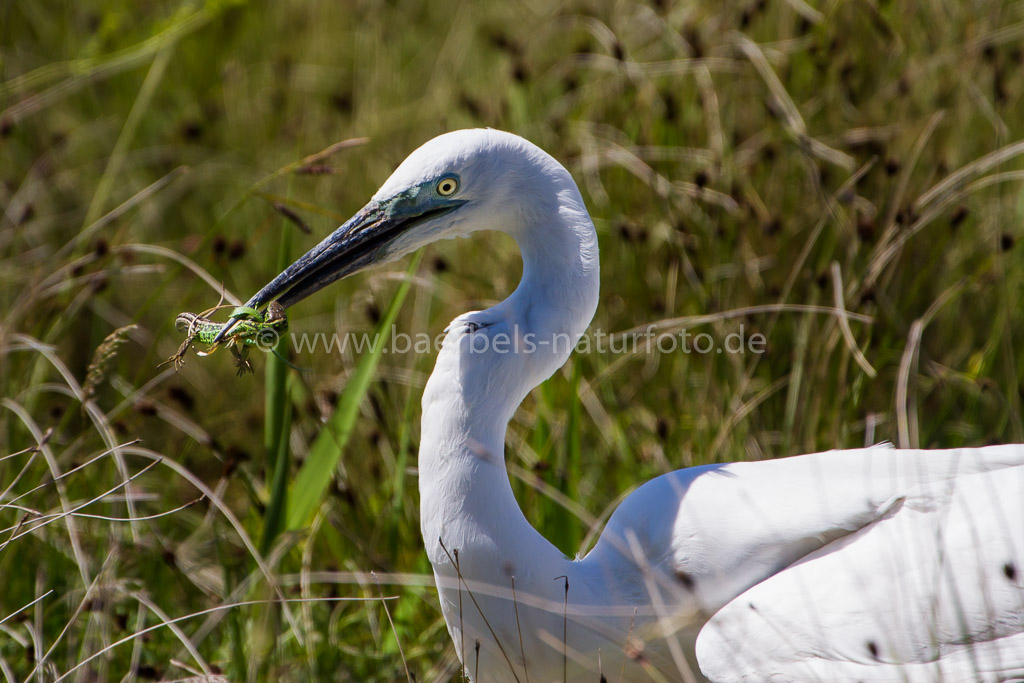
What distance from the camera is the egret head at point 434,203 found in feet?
6.17

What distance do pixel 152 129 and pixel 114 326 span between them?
1.35 metres

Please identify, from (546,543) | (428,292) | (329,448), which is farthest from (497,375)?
(428,292)

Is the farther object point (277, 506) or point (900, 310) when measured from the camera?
point (900, 310)

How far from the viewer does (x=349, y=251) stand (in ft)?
6.31


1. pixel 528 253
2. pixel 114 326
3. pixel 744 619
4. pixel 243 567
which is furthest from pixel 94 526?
pixel 744 619

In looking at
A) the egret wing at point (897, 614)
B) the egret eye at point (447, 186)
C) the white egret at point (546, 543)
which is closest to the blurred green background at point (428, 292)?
the white egret at point (546, 543)

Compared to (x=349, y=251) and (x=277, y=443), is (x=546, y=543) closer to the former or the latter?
(x=349, y=251)

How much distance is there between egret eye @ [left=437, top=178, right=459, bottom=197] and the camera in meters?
1.88

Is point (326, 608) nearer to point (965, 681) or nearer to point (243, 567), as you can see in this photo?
point (243, 567)

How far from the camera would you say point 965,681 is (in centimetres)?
170

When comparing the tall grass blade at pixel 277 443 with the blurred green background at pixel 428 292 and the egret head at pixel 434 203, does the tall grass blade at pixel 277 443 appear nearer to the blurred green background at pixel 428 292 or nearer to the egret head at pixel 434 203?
the blurred green background at pixel 428 292

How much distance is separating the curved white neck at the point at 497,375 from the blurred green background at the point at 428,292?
0.35 metres

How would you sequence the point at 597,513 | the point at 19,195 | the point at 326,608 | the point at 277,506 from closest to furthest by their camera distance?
the point at 277,506 < the point at 326,608 < the point at 597,513 < the point at 19,195

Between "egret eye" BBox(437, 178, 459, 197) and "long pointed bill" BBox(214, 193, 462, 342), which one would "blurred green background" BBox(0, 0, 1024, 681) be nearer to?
"long pointed bill" BBox(214, 193, 462, 342)
